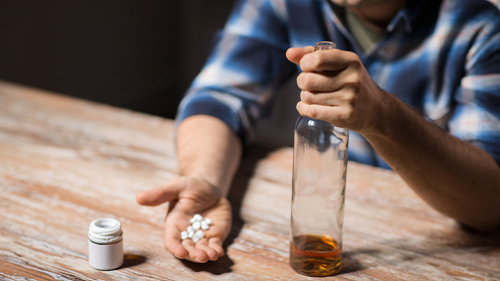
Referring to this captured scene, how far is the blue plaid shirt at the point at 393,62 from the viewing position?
0.97 metres

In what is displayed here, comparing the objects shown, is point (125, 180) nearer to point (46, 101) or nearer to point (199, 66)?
point (46, 101)

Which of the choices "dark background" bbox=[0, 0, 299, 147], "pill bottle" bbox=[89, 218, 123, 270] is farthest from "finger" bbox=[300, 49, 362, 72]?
"dark background" bbox=[0, 0, 299, 147]

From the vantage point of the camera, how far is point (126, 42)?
3.59 meters

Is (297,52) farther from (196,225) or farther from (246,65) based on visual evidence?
(246,65)

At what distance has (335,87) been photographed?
0.60 metres

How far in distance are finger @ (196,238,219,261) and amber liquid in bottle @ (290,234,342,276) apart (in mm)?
132

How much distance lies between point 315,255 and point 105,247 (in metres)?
0.34

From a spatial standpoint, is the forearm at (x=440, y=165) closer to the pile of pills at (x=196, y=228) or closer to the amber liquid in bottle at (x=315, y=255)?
the amber liquid in bottle at (x=315, y=255)

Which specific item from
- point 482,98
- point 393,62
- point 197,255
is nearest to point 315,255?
point 197,255


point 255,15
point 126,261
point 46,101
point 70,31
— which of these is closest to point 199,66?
point 70,31

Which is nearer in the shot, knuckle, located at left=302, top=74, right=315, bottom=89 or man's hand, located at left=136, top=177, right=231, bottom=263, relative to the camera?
knuckle, located at left=302, top=74, right=315, bottom=89

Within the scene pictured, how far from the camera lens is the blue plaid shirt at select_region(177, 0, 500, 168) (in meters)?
0.97

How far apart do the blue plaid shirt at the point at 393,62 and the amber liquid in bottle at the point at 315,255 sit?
1.38 feet

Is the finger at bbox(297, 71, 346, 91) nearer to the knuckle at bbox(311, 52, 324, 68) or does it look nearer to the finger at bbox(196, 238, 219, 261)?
the knuckle at bbox(311, 52, 324, 68)
